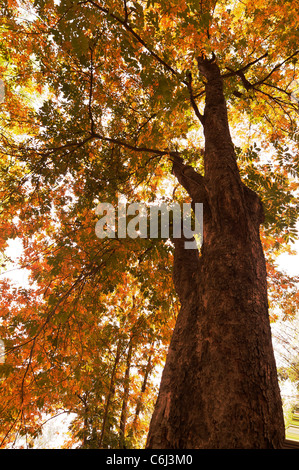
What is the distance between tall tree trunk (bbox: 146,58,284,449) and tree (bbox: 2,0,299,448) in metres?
0.01

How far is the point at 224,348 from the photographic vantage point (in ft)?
5.76

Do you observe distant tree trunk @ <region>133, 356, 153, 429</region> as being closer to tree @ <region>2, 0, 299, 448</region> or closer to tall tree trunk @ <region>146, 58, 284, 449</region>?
tree @ <region>2, 0, 299, 448</region>

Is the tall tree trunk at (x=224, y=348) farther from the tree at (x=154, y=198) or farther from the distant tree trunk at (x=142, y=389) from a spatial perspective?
the distant tree trunk at (x=142, y=389)

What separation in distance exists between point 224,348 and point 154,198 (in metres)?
4.82

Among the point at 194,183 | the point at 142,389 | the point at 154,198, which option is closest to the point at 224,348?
the point at 194,183

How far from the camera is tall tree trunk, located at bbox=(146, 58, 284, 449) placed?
1.47 m

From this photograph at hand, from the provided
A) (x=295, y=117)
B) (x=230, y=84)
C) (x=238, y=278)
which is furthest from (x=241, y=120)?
(x=238, y=278)

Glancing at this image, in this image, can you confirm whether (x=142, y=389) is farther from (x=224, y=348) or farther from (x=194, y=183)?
(x=224, y=348)

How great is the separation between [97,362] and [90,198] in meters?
3.64

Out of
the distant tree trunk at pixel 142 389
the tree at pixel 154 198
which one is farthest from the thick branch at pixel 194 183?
the distant tree trunk at pixel 142 389

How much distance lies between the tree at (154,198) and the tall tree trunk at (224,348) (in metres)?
0.01

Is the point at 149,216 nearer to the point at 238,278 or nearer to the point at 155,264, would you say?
the point at 155,264

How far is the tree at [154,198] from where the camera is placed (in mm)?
1732

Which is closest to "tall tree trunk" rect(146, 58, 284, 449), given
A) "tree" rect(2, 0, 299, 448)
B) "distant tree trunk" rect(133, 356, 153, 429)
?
"tree" rect(2, 0, 299, 448)
